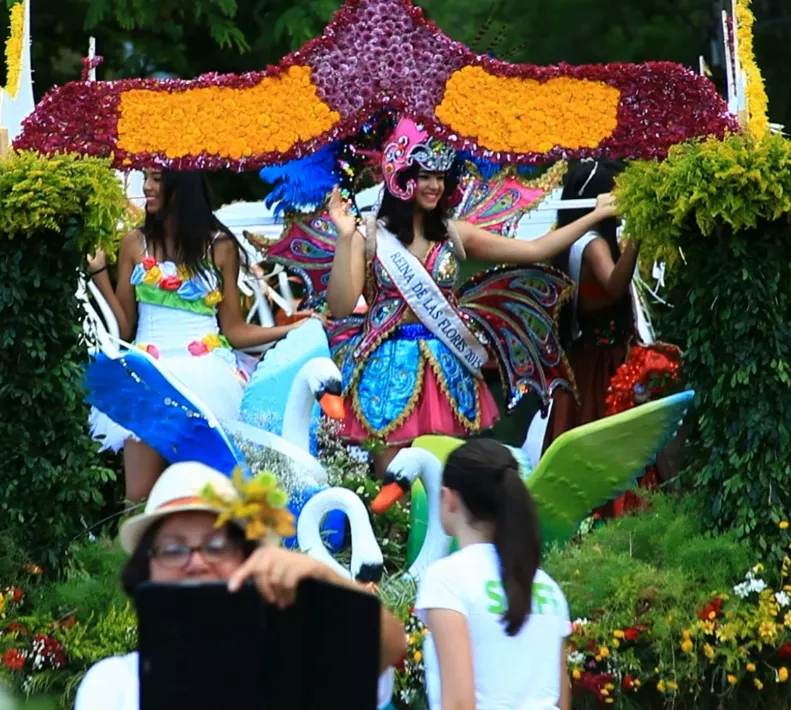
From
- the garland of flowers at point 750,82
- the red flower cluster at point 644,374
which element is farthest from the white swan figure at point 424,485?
the garland of flowers at point 750,82

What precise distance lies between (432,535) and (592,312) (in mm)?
1805

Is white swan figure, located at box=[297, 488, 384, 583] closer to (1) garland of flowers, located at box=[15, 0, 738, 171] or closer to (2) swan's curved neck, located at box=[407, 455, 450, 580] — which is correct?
(2) swan's curved neck, located at box=[407, 455, 450, 580]

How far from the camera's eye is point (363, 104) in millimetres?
7137

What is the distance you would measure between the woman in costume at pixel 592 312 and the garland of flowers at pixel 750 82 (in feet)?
3.60

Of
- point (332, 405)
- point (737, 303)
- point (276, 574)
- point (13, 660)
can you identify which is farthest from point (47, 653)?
point (276, 574)

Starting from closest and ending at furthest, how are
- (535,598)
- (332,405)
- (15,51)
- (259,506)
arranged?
(259,506)
(535,598)
(332,405)
(15,51)

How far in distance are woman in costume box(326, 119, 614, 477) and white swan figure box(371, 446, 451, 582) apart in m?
0.87

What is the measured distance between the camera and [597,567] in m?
6.53

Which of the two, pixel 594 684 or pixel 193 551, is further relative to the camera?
pixel 594 684

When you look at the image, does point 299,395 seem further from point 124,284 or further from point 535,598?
point 535,598

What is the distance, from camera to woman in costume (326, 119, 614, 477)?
7.57 metres

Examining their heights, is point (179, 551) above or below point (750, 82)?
above

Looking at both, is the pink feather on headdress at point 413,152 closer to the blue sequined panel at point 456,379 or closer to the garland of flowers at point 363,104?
the garland of flowers at point 363,104

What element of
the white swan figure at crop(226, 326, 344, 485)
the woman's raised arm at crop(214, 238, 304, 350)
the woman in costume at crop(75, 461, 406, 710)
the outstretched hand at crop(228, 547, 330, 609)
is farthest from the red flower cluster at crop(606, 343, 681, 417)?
the outstretched hand at crop(228, 547, 330, 609)
